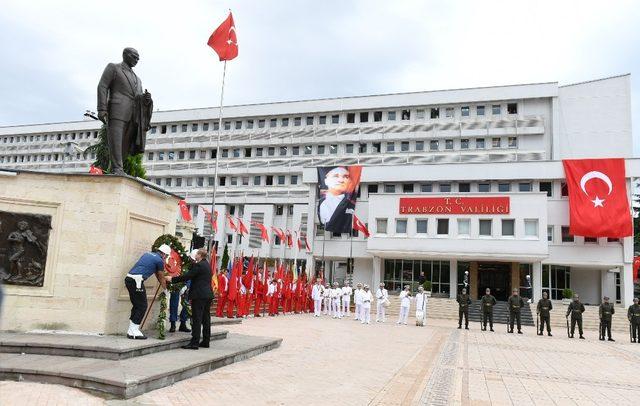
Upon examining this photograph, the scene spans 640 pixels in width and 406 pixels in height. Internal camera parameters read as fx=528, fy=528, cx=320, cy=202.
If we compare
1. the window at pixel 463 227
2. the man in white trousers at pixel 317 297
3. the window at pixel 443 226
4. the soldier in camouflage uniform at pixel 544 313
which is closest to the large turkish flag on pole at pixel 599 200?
the window at pixel 463 227

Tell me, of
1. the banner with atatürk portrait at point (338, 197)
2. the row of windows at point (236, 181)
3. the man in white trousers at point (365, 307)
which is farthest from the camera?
the row of windows at point (236, 181)

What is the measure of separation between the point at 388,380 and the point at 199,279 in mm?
3500

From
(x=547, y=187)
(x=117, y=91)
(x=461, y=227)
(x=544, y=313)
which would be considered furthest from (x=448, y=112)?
(x=117, y=91)

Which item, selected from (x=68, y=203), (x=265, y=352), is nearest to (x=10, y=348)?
(x=68, y=203)

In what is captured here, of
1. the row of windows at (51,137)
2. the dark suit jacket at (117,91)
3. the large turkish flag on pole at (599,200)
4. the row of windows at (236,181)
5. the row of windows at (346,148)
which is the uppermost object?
the row of windows at (51,137)

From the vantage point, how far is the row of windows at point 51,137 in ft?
253

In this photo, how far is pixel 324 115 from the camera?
62219 mm

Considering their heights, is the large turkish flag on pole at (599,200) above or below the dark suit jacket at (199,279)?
above

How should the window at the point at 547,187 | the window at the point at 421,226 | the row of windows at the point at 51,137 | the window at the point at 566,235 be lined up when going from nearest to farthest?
1. the window at the point at 566,235
2. the window at the point at 421,226
3. the window at the point at 547,187
4. the row of windows at the point at 51,137

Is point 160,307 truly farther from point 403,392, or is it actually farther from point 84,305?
point 403,392

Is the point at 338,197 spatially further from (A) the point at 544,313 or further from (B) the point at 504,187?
(A) the point at 544,313

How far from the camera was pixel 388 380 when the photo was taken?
8.26 meters

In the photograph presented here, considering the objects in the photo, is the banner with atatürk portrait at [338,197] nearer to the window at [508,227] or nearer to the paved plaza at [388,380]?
the window at [508,227]

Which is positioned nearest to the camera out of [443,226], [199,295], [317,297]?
[199,295]
